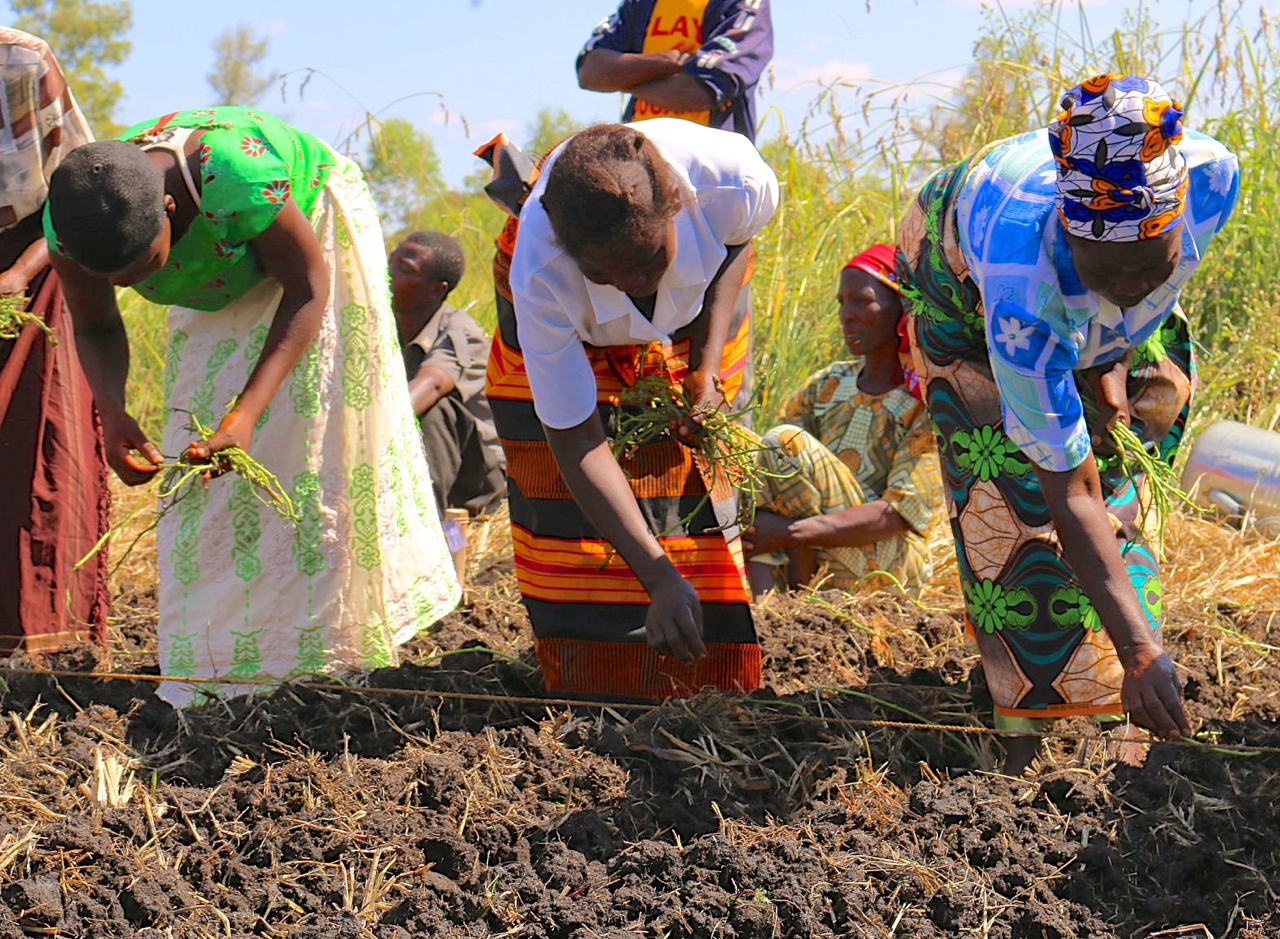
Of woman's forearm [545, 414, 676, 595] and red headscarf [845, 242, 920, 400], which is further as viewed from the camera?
red headscarf [845, 242, 920, 400]

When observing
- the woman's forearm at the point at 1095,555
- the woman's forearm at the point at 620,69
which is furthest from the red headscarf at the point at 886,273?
the woman's forearm at the point at 1095,555

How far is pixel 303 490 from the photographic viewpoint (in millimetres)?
3580

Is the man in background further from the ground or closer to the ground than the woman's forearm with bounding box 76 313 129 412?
further from the ground

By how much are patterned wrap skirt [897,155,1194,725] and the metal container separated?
7.84 ft

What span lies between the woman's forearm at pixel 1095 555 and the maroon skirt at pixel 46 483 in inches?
111

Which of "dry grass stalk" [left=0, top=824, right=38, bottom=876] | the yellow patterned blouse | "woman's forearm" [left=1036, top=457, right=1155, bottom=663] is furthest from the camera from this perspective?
the yellow patterned blouse

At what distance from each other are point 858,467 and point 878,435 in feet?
0.44

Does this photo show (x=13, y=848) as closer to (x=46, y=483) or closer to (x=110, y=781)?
(x=110, y=781)

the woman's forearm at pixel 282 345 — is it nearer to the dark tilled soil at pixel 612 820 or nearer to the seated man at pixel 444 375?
the dark tilled soil at pixel 612 820

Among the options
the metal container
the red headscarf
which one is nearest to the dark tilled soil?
the red headscarf

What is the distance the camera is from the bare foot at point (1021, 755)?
3.03 metres

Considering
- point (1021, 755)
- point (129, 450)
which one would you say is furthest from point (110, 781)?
point (1021, 755)

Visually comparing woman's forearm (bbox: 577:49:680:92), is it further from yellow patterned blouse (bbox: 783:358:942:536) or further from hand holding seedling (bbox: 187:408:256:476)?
hand holding seedling (bbox: 187:408:256:476)

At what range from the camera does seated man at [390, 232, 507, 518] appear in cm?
495
